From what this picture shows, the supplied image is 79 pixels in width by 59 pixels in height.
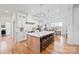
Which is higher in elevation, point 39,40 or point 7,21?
point 7,21

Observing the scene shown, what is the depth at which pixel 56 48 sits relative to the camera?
2617 millimetres

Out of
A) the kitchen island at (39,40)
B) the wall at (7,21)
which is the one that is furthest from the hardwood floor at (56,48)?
the wall at (7,21)

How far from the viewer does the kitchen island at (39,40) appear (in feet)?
8.62

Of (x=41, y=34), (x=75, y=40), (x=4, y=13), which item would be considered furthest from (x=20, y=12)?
(x=75, y=40)

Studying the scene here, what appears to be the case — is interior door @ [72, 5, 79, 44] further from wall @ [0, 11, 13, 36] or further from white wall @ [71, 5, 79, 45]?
wall @ [0, 11, 13, 36]

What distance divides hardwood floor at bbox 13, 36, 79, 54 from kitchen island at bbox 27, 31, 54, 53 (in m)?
0.07

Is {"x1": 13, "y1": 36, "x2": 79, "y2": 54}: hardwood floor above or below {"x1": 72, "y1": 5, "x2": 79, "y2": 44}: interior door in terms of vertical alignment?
below

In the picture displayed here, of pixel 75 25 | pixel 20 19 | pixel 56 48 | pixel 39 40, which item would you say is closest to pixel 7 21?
pixel 20 19

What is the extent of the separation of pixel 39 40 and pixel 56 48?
415mm

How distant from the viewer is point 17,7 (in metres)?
2.61

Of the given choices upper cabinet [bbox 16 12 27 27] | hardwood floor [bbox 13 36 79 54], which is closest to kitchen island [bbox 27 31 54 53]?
hardwood floor [bbox 13 36 79 54]

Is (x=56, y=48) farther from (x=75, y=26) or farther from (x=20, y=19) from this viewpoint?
(x=20, y=19)

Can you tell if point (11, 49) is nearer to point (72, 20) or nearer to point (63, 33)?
point (63, 33)

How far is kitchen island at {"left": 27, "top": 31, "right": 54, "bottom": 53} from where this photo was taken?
2.63 m
